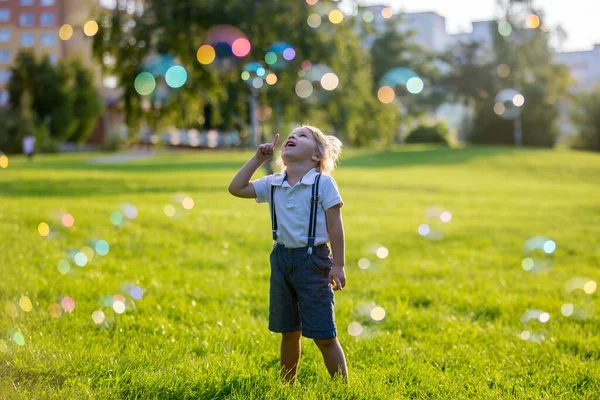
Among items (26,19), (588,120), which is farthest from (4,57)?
(588,120)

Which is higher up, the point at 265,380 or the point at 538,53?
the point at 538,53

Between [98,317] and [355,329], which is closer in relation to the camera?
[98,317]

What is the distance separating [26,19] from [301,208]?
292 feet

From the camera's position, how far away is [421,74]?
62906 mm

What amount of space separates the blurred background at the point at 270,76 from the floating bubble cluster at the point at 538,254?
326 cm

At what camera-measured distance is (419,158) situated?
4156cm

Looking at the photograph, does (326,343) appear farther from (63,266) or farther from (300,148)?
(63,266)

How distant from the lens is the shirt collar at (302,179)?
338 centimetres

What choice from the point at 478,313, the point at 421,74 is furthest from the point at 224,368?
the point at 421,74

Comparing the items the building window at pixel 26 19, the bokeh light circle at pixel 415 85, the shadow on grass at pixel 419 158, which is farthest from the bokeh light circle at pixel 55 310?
the building window at pixel 26 19

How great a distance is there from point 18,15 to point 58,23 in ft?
20.7

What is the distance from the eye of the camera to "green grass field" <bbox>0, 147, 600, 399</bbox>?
11.3 ft

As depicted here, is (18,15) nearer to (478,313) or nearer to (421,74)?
(421,74)

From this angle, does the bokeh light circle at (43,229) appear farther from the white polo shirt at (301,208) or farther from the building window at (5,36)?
the building window at (5,36)
